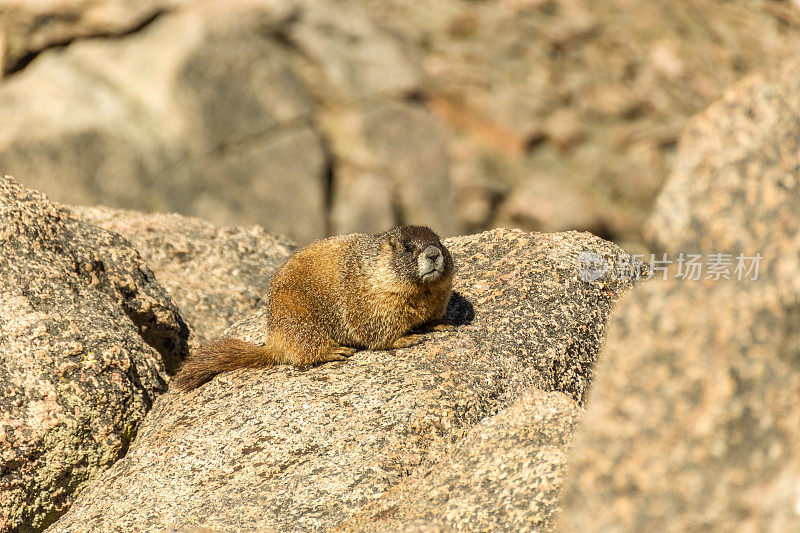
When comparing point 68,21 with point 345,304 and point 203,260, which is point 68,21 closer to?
point 203,260

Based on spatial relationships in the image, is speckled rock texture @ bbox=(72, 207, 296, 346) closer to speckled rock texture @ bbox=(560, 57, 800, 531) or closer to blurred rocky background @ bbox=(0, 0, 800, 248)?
speckled rock texture @ bbox=(560, 57, 800, 531)

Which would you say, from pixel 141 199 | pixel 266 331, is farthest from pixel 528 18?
pixel 266 331

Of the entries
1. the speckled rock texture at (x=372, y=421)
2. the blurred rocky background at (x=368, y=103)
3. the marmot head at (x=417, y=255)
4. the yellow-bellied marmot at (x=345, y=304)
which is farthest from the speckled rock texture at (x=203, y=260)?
the blurred rocky background at (x=368, y=103)

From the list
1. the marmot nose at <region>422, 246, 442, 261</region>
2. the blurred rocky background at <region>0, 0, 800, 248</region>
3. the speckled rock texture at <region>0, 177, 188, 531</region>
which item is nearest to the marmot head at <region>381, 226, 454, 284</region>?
the marmot nose at <region>422, 246, 442, 261</region>

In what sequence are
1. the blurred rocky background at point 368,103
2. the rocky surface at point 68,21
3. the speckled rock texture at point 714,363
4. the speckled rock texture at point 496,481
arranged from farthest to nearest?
the rocky surface at point 68,21
the blurred rocky background at point 368,103
the speckled rock texture at point 496,481
the speckled rock texture at point 714,363

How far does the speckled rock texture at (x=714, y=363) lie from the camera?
251 cm

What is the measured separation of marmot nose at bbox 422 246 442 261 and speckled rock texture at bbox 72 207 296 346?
235 cm

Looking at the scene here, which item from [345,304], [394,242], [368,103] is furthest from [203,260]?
[368,103]

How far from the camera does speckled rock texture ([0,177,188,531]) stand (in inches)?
210

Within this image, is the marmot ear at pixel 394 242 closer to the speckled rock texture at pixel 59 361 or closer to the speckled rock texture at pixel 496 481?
the speckled rock texture at pixel 59 361

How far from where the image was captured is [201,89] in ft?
52.4

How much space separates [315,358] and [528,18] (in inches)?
586

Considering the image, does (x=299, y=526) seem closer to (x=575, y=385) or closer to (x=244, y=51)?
(x=575, y=385)

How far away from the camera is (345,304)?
21.6 ft
